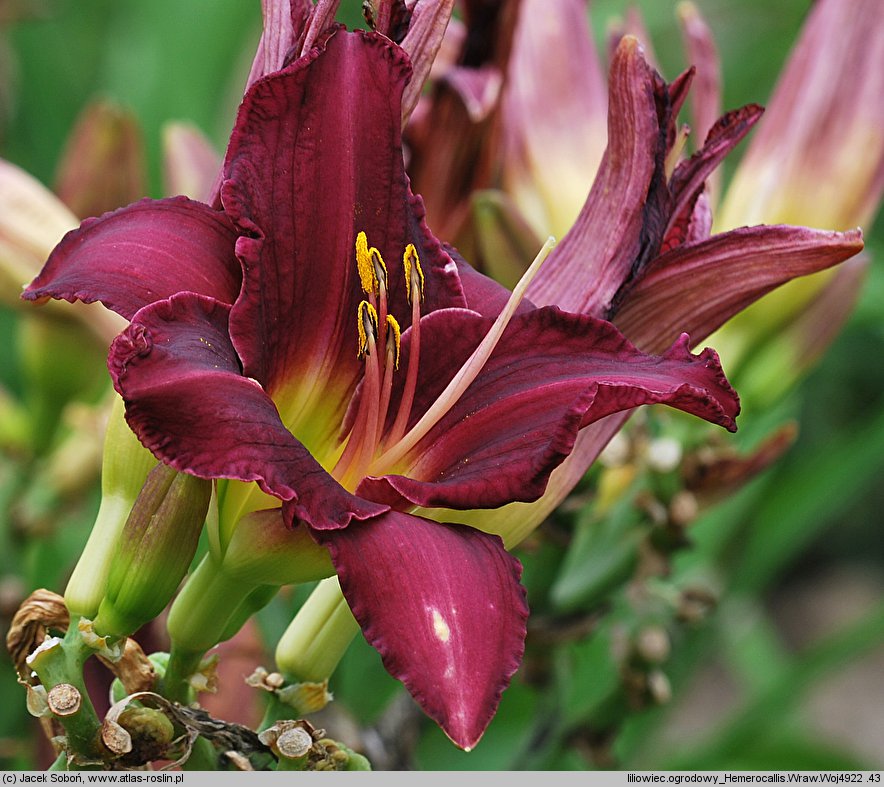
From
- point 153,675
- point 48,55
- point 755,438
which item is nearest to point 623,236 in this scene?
point 153,675

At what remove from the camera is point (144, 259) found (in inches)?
19.4

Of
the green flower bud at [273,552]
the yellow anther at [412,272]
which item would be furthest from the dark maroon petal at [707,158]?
the green flower bud at [273,552]

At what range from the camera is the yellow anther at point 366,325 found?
54 cm

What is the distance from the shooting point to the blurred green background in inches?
33.0

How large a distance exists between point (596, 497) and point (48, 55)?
1.22 meters

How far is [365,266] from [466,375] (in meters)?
0.08

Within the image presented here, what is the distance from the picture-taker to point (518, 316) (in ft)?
1.77

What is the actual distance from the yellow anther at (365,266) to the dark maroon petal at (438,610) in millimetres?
130

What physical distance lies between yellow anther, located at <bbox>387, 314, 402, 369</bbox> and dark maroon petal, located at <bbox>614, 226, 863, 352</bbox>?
0.11 m

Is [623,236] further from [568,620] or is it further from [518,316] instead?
[568,620]

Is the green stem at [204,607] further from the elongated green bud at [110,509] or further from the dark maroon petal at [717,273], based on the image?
the dark maroon petal at [717,273]

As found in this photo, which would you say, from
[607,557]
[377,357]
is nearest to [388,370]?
[377,357]
